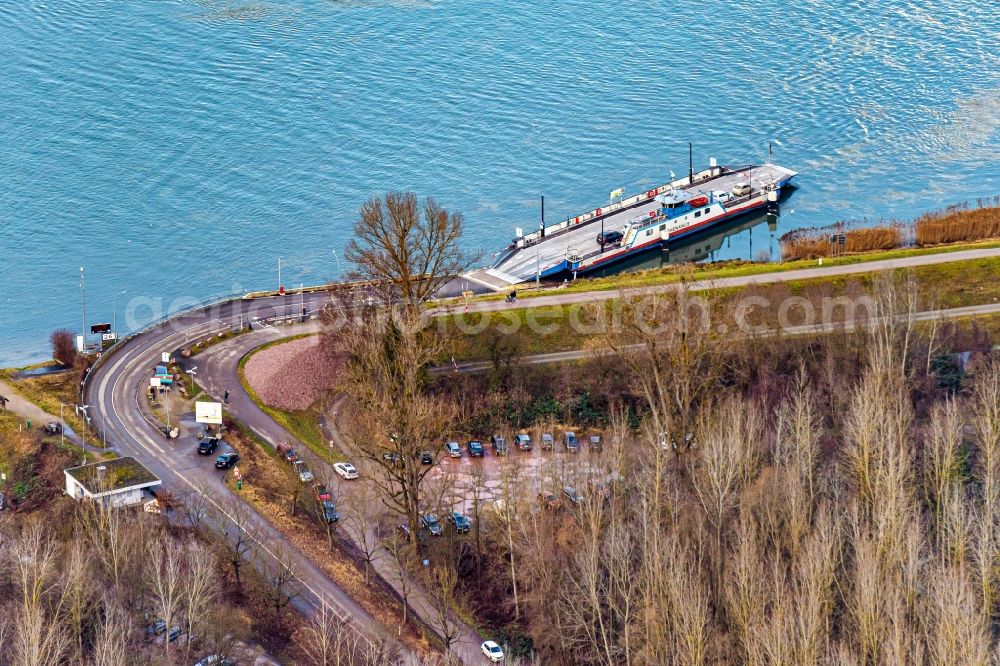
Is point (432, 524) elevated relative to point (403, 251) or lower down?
lower down

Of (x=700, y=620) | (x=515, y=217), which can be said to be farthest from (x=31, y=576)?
(x=515, y=217)

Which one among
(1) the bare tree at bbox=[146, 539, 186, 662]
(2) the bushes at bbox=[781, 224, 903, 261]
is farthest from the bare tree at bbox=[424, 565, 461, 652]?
(2) the bushes at bbox=[781, 224, 903, 261]

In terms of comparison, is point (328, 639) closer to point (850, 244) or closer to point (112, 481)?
point (112, 481)

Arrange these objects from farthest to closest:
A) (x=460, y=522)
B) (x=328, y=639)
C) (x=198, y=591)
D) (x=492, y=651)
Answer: (x=460, y=522), (x=492, y=651), (x=328, y=639), (x=198, y=591)

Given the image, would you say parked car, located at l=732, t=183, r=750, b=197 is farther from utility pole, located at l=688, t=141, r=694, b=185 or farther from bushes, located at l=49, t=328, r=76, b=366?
bushes, located at l=49, t=328, r=76, b=366

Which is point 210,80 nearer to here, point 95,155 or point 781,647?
point 95,155

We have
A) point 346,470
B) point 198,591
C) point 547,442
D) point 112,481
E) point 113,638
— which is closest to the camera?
point 113,638

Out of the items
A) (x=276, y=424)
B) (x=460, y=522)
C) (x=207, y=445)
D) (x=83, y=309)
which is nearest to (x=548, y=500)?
(x=460, y=522)
